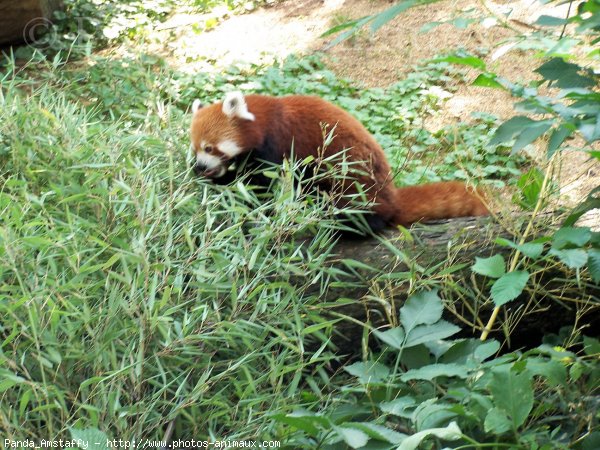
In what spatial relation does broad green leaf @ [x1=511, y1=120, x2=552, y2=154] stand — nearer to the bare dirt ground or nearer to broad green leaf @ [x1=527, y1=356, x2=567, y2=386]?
broad green leaf @ [x1=527, y1=356, x2=567, y2=386]

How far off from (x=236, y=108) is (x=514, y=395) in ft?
6.63

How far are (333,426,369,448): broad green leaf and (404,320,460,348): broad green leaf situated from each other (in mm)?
467

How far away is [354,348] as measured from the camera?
2.77 meters

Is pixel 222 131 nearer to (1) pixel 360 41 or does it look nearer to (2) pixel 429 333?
(2) pixel 429 333

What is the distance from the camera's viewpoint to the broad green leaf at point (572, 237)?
2034mm

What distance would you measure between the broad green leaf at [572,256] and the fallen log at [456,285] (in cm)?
36

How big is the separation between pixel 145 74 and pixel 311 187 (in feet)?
4.36

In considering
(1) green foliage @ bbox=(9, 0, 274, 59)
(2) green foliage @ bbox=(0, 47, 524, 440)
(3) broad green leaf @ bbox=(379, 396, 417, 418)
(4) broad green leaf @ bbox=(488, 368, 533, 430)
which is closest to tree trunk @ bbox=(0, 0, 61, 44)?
(1) green foliage @ bbox=(9, 0, 274, 59)

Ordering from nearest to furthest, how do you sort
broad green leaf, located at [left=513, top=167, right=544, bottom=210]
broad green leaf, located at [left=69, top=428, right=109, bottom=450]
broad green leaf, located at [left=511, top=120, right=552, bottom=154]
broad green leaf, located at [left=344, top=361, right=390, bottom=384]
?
broad green leaf, located at [left=511, top=120, right=552, bottom=154] < broad green leaf, located at [left=69, top=428, right=109, bottom=450] < broad green leaf, located at [left=344, top=361, right=390, bottom=384] < broad green leaf, located at [left=513, top=167, right=544, bottom=210]

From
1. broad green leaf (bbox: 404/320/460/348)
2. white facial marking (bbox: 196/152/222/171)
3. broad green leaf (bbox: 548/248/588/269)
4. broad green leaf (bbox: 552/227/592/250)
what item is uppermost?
broad green leaf (bbox: 552/227/592/250)

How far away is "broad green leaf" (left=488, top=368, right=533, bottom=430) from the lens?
1842 mm

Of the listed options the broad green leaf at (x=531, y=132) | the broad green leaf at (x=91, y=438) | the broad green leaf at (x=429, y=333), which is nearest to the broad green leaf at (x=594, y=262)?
the broad green leaf at (x=429, y=333)

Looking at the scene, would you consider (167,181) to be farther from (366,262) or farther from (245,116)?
(366,262)

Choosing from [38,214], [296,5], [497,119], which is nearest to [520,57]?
[497,119]
